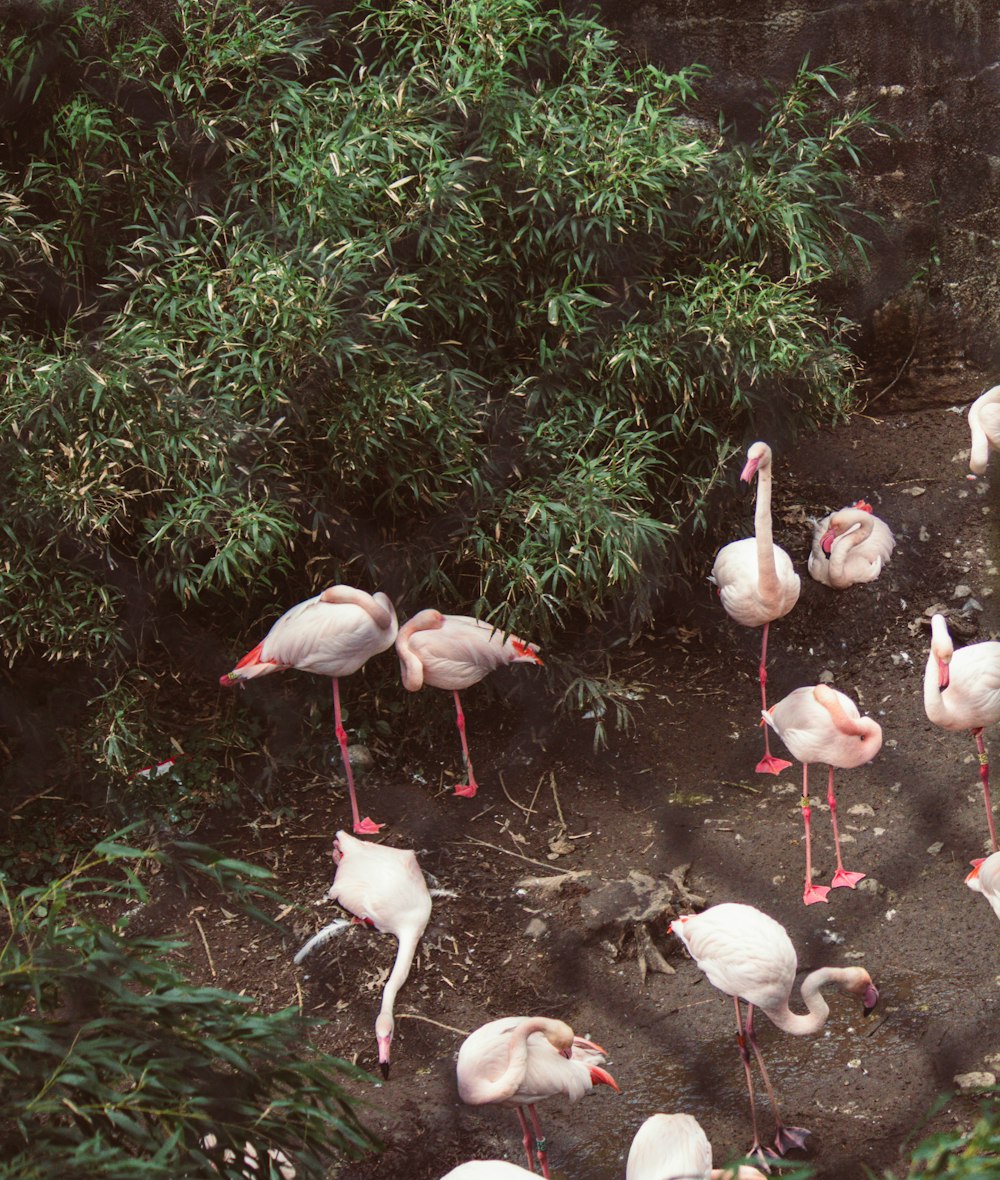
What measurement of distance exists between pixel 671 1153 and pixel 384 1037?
0.78m

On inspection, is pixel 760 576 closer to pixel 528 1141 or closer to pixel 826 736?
pixel 826 736

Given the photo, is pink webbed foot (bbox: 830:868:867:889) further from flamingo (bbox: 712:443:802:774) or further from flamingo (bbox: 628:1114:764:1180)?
flamingo (bbox: 628:1114:764:1180)

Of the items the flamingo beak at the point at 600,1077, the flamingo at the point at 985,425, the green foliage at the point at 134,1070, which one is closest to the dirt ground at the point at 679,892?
the flamingo beak at the point at 600,1077

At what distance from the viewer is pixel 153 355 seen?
3.40 m

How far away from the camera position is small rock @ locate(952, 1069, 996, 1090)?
2865mm

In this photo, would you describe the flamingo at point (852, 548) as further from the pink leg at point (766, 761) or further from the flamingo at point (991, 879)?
the flamingo at point (991, 879)

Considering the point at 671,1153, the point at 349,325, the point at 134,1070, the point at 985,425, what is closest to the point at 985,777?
the point at 985,425

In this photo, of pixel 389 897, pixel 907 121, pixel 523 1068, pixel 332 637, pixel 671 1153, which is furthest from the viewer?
pixel 907 121

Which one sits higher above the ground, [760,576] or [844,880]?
[760,576]

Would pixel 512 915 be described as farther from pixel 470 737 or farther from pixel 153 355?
pixel 153 355

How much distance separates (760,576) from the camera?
3.70m

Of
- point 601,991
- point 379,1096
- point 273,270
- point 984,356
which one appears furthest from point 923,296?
point 379,1096

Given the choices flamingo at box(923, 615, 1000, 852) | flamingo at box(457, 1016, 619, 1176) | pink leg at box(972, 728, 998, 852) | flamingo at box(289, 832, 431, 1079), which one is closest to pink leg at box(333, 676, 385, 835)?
flamingo at box(289, 832, 431, 1079)

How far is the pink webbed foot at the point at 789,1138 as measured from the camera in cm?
277
